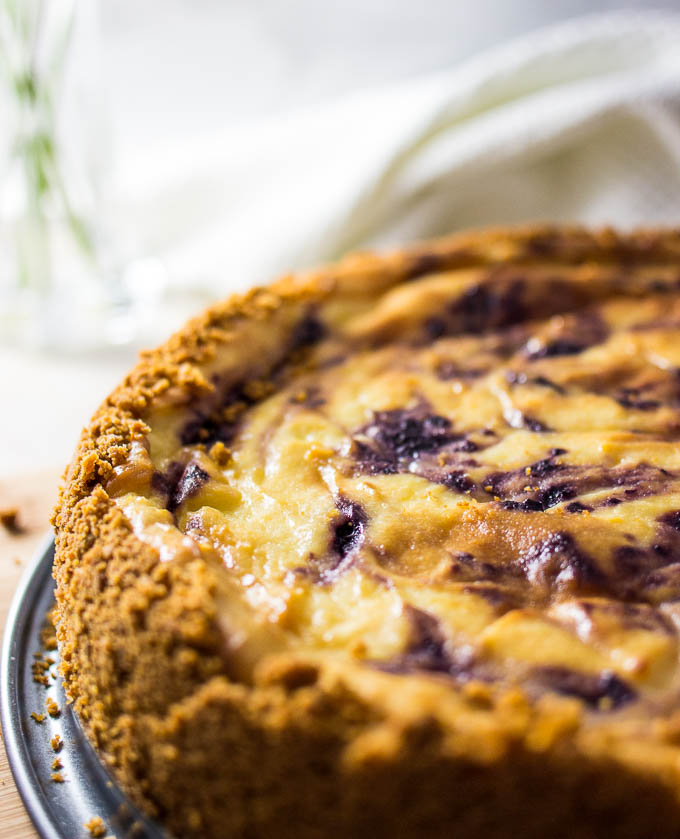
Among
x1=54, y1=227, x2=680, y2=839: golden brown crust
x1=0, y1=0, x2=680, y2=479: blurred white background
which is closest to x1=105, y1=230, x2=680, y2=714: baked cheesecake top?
x1=54, y1=227, x2=680, y2=839: golden brown crust

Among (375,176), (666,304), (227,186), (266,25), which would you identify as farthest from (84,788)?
(266,25)

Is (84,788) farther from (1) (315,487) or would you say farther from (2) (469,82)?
(2) (469,82)

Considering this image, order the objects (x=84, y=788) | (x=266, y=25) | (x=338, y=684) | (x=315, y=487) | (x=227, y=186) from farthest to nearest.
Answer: (x=266, y=25)
(x=227, y=186)
(x=315, y=487)
(x=84, y=788)
(x=338, y=684)

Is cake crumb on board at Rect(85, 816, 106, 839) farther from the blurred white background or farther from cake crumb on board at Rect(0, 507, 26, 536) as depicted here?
the blurred white background

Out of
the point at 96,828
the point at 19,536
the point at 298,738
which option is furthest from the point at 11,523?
the point at 298,738

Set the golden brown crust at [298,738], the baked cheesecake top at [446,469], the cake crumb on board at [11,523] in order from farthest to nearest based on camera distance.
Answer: the cake crumb on board at [11,523], the baked cheesecake top at [446,469], the golden brown crust at [298,738]

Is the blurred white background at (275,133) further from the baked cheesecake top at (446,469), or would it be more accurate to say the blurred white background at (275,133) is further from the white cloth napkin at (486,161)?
the baked cheesecake top at (446,469)

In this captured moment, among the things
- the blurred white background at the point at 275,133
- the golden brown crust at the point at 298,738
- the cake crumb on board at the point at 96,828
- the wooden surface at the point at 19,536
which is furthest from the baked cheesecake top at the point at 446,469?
the blurred white background at the point at 275,133
